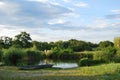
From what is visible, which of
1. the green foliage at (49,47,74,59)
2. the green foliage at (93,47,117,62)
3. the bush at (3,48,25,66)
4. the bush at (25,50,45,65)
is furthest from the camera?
the green foliage at (49,47,74,59)

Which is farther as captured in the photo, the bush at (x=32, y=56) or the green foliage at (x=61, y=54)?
the green foliage at (x=61, y=54)

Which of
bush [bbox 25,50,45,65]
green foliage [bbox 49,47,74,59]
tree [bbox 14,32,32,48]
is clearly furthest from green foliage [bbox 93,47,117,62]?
tree [bbox 14,32,32,48]

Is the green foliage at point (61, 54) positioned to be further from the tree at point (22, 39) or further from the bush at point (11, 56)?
the bush at point (11, 56)

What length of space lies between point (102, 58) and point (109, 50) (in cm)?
223

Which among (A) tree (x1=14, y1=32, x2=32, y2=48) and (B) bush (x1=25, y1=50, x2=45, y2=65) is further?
(A) tree (x1=14, y1=32, x2=32, y2=48)

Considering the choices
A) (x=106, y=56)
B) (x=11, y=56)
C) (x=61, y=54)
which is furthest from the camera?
(x=61, y=54)

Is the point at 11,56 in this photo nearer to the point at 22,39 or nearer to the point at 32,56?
the point at 32,56

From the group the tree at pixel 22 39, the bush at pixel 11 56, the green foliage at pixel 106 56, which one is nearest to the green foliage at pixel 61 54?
the tree at pixel 22 39

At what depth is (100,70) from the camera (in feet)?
63.6

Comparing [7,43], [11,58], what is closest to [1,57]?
[11,58]

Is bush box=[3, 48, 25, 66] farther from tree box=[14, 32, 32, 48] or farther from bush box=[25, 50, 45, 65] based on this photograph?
tree box=[14, 32, 32, 48]

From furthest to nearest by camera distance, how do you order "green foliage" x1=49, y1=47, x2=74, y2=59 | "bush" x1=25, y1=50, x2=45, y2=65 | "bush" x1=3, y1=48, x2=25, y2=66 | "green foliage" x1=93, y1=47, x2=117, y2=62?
1. "green foliage" x1=49, y1=47, x2=74, y2=59
2. "bush" x1=25, y1=50, x2=45, y2=65
3. "bush" x1=3, y1=48, x2=25, y2=66
4. "green foliage" x1=93, y1=47, x2=117, y2=62

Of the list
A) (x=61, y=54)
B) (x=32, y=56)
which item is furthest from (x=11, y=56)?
(x=61, y=54)

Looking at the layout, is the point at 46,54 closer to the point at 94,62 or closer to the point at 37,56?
the point at 37,56
